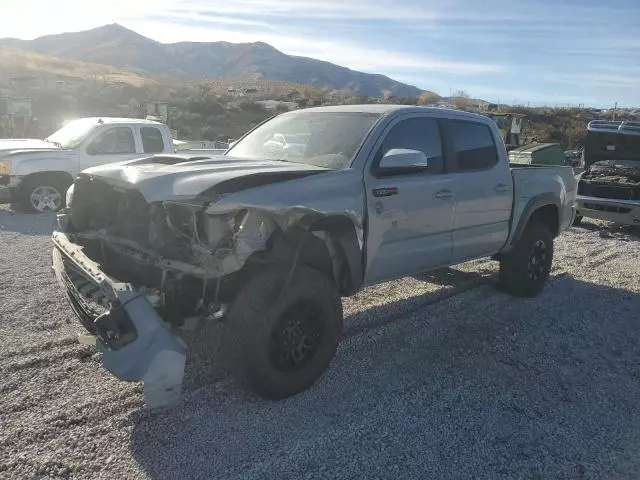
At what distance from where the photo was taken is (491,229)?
5867mm

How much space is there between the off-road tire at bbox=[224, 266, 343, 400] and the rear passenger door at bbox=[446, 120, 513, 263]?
189 centimetres

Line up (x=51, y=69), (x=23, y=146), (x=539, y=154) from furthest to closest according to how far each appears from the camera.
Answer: (x=51, y=69), (x=539, y=154), (x=23, y=146)

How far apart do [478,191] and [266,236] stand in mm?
2588

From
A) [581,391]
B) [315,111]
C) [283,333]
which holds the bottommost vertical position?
[581,391]

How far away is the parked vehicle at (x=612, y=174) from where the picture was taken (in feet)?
35.0

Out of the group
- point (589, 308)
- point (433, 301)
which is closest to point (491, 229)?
point (433, 301)

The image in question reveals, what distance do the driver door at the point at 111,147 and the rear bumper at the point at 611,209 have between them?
8667 mm

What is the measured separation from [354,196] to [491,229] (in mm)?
2184

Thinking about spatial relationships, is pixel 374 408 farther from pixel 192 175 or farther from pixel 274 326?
pixel 192 175

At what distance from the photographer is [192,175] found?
148 inches

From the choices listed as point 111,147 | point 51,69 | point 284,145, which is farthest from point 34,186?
point 51,69

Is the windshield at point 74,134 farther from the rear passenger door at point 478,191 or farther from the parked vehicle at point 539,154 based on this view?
the parked vehicle at point 539,154

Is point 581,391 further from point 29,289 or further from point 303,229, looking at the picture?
point 29,289

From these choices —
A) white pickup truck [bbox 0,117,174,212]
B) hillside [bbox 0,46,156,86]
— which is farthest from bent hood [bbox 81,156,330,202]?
hillside [bbox 0,46,156,86]
